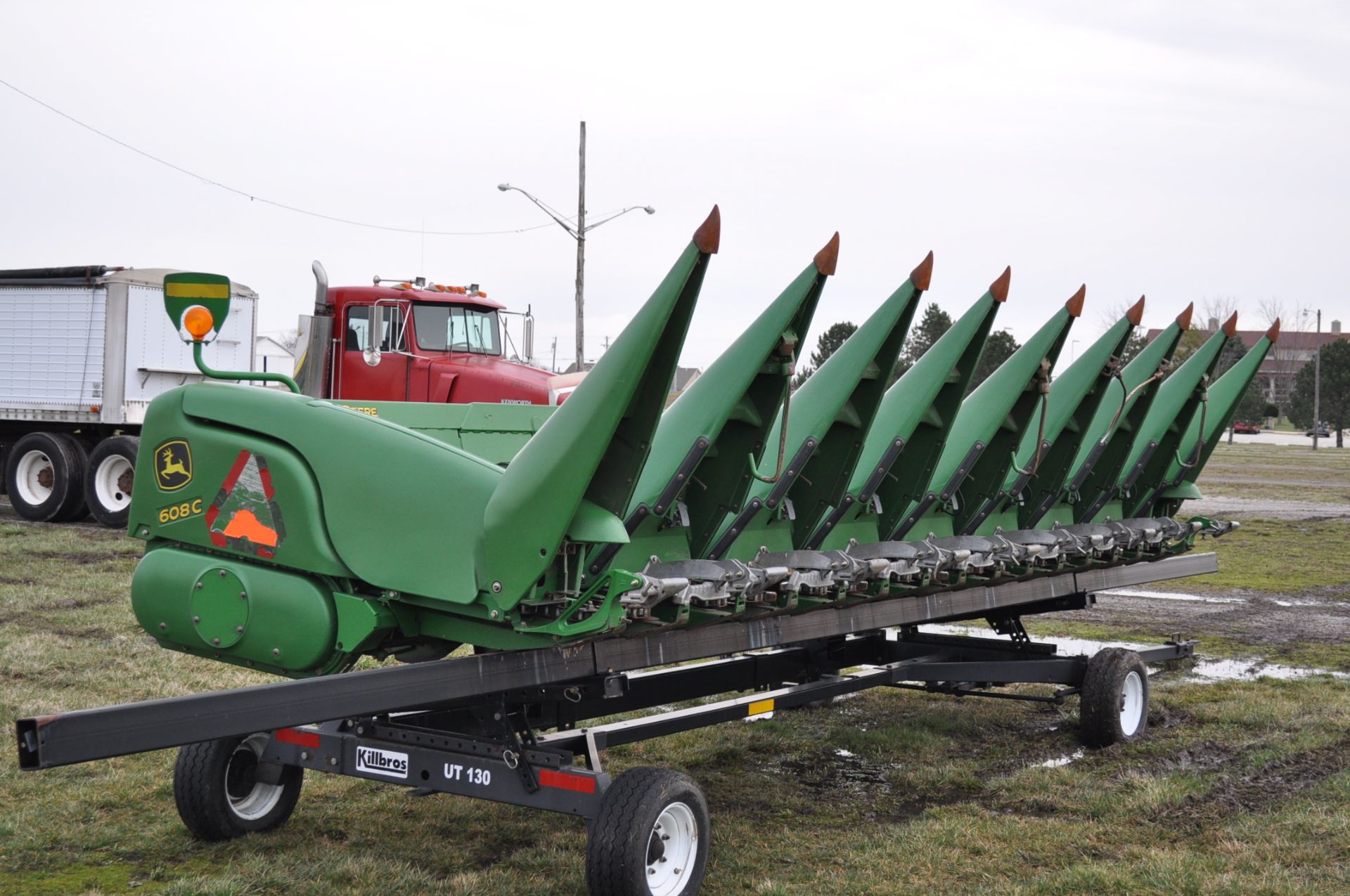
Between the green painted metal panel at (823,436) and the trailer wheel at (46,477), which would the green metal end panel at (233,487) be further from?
the trailer wheel at (46,477)

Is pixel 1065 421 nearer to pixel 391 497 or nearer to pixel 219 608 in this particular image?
pixel 391 497

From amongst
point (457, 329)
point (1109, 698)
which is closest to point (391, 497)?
point (1109, 698)

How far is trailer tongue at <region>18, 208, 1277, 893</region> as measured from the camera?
4133mm

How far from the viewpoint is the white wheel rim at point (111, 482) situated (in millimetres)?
17094

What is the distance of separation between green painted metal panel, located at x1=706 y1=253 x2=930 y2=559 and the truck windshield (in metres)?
8.99

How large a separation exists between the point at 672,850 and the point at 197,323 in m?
2.44

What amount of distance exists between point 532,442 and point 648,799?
4.13 ft

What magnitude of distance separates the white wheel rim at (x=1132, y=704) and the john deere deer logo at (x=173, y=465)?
16.7ft

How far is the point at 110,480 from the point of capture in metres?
17.3

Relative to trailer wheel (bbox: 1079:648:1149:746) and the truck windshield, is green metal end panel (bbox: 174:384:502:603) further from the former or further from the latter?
the truck windshield

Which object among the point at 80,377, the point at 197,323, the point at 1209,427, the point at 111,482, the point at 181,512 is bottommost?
the point at 111,482

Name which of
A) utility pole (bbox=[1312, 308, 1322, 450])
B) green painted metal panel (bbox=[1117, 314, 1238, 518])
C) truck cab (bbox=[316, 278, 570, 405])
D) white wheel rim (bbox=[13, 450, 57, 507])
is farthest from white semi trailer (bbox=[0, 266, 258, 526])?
utility pole (bbox=[1312, 308, 1322, 450])

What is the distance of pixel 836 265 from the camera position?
4.67 meters

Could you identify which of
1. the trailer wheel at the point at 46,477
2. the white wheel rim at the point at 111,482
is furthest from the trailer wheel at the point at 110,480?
the trailer wheel at the point at 46,477
